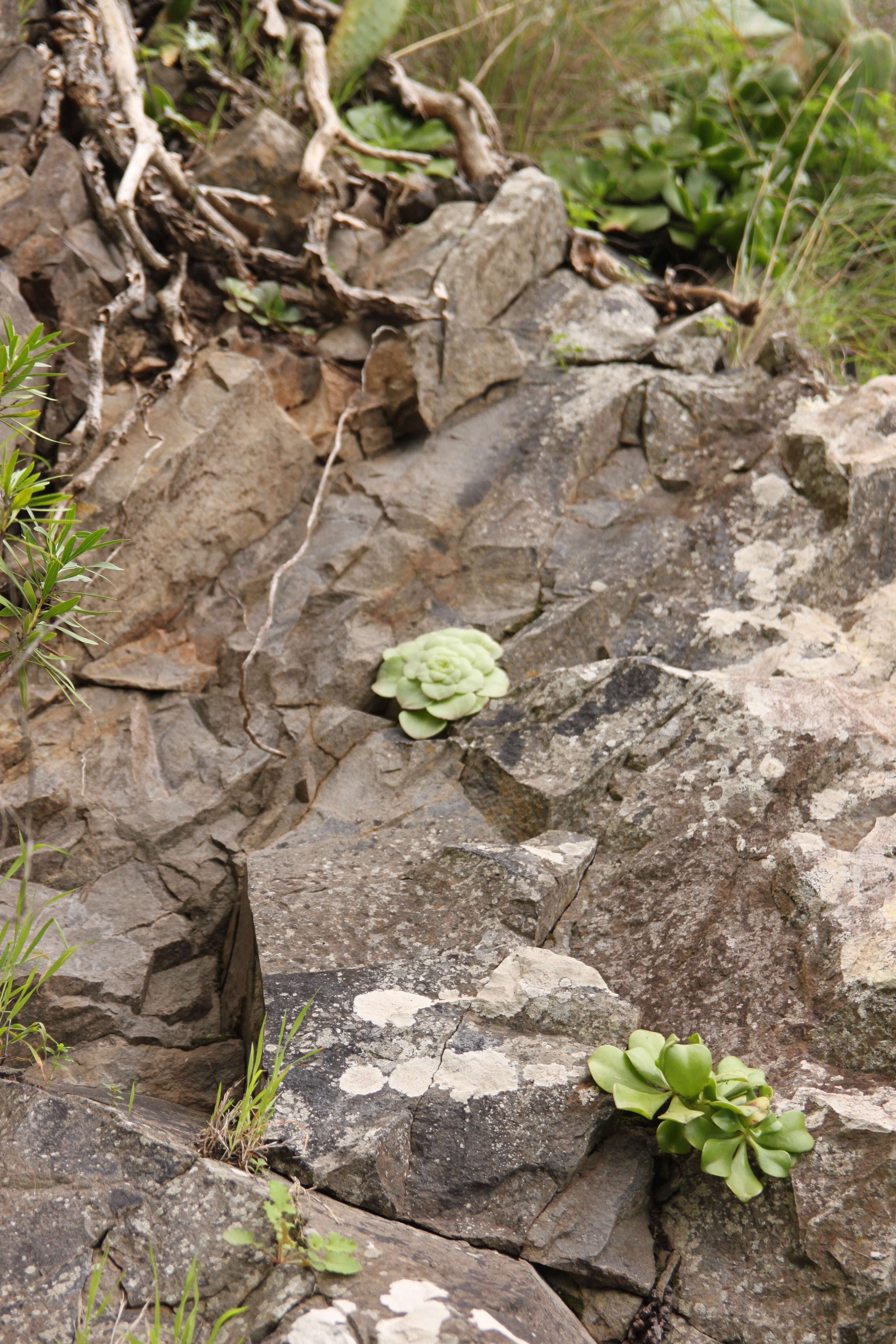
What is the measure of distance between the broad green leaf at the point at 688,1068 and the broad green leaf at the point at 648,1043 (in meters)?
0.11

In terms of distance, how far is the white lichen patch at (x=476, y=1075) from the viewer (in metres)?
2.29

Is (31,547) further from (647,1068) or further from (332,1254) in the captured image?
(647,1068)

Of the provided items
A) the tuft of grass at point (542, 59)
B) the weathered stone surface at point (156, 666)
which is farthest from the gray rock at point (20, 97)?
the tuft of grass at point (542, 59)

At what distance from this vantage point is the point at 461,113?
4.73 meters

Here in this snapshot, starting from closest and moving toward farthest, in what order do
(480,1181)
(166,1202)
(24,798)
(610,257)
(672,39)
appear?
1. (166,1202)
2. (480,1181)
3. (24,798)
4. (610,257)
5. (672,39)

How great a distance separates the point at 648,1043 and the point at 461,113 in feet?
14.5

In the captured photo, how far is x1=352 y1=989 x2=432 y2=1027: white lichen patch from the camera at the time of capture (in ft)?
7.97

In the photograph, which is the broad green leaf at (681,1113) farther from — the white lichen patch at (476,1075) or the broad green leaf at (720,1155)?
the white lichen patch at (476,1075)

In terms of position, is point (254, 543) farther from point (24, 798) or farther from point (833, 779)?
point (833, 779)

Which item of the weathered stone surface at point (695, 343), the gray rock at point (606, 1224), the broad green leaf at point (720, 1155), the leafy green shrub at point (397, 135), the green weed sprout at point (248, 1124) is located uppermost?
A: the leafy green shrub at point (397, 135)

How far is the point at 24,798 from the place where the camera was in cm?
312

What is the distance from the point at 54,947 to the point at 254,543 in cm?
166

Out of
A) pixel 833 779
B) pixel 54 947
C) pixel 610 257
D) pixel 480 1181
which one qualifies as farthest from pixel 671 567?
pixel 54 947

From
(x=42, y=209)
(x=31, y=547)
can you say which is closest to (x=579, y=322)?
(x=42, y=209)
